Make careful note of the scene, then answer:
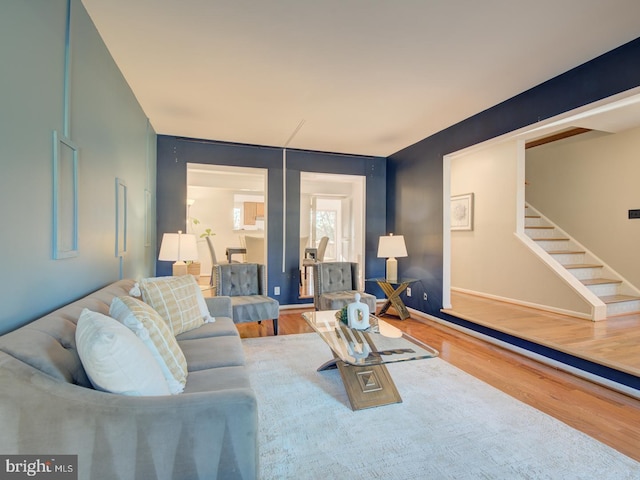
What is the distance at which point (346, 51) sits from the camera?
2426 mm

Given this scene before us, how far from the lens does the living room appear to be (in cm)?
133

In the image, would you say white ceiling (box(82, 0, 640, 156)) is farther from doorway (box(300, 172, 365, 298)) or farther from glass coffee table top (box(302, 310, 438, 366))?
doorway (box(300, 172, 365, 298))

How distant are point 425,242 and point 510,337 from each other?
1.71 meters

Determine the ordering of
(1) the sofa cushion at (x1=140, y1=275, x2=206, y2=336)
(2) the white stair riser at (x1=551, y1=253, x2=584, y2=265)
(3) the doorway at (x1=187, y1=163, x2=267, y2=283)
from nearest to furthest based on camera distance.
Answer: (1) the sofa cushion at (x1=140, y1=275, x2=206, y2=336)
(2) the white stair riser at (x1=551, y1=253, x2=584, y2=265)
(3) the doorway at (x1=187, y1=163, x2=267, y2=283)

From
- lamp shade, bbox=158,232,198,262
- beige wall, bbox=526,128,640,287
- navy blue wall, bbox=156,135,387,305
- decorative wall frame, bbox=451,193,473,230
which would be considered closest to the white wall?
lamp shade, bbox=158,232,198,262

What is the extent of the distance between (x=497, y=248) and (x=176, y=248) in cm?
477

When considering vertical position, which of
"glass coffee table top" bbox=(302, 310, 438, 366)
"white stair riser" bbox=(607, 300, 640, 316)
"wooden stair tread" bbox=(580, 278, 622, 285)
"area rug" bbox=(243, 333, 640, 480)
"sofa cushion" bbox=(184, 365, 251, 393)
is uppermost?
"wooden stair tread" bbox=(580, 278, 622, 285)

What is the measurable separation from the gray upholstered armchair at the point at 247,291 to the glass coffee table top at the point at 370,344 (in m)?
0.82

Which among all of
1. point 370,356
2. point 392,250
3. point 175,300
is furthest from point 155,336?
point 392,250

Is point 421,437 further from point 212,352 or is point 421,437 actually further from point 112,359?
point 112,359

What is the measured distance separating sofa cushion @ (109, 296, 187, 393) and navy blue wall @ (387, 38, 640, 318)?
342 centimetres

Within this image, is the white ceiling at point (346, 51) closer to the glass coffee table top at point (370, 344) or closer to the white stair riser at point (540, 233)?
the glass coffee table top at point (370, 344)

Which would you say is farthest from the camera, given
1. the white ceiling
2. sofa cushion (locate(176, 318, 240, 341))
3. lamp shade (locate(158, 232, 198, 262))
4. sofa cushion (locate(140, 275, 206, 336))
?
lamp shade (locate(158, 232, 198, 262))

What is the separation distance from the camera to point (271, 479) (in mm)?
1498
